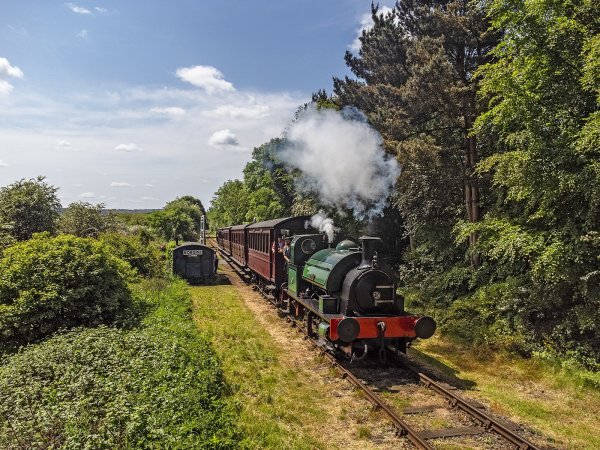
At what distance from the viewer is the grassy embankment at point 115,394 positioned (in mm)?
5922

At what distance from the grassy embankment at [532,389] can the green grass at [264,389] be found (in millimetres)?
3469

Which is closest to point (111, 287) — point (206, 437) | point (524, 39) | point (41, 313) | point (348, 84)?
point (41, 313)

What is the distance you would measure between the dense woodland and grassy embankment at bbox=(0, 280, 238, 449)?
810 centimetres

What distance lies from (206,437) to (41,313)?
7.76 meters

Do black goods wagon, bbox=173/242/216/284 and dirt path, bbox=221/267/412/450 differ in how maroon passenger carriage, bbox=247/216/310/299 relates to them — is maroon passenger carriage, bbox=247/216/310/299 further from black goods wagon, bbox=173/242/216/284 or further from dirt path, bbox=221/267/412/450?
black goods wagon, bbox=173/242/216/284

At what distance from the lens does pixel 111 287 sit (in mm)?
13164

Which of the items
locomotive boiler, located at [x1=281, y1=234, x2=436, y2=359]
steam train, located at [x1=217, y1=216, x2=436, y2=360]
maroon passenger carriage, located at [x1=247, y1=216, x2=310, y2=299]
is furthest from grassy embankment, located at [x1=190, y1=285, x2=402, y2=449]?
maroon passenger carriage, located at [x1=247, y1=216, x2=310, y2=299]

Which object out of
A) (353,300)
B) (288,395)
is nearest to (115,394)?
(288,395)

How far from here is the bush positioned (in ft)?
36.9

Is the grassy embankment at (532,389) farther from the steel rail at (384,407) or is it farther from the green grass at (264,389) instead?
the green grass at (264,389)

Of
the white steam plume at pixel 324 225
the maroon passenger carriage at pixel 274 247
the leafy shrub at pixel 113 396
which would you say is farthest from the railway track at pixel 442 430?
the maroon passenger carriage at pixel 274 247

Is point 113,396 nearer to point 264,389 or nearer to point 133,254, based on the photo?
point 264,389

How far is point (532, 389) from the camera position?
941cm

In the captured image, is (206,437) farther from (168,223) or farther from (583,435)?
(168,223)
